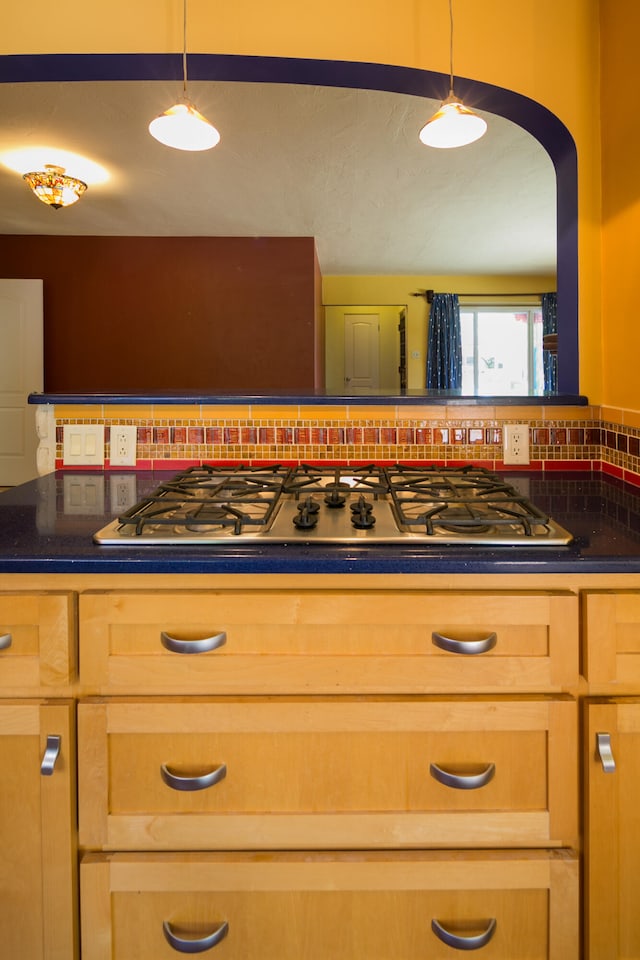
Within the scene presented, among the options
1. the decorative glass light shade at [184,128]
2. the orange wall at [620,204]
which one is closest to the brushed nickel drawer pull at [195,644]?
the orange wall at [620,204]

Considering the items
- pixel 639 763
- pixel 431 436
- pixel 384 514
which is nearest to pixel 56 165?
pixel 431 436

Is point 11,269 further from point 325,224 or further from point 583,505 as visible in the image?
point 583,505

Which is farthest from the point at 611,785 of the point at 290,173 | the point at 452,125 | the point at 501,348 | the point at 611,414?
the point at 501,348

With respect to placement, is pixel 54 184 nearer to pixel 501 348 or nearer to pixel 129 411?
pixel 129 411

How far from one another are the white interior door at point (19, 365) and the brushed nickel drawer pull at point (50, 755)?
500 centimetres

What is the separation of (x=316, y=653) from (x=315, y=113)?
323 centimetres

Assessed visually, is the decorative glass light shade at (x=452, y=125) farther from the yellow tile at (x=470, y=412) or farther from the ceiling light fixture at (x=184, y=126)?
the yellow tile at (x=470, y=412)

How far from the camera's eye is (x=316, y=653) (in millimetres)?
1012

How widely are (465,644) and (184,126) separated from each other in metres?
1.55

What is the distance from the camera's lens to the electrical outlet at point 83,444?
1.80m

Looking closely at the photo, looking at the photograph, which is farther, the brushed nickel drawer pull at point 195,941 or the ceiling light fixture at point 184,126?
the ceiling light fixture at point 184,126

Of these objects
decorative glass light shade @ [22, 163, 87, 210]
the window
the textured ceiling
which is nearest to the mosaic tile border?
the textured ceiling

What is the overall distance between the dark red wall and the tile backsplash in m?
4.17

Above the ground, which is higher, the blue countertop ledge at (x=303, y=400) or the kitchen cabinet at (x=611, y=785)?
the blue countertop ledge at (x=303, y=400)
